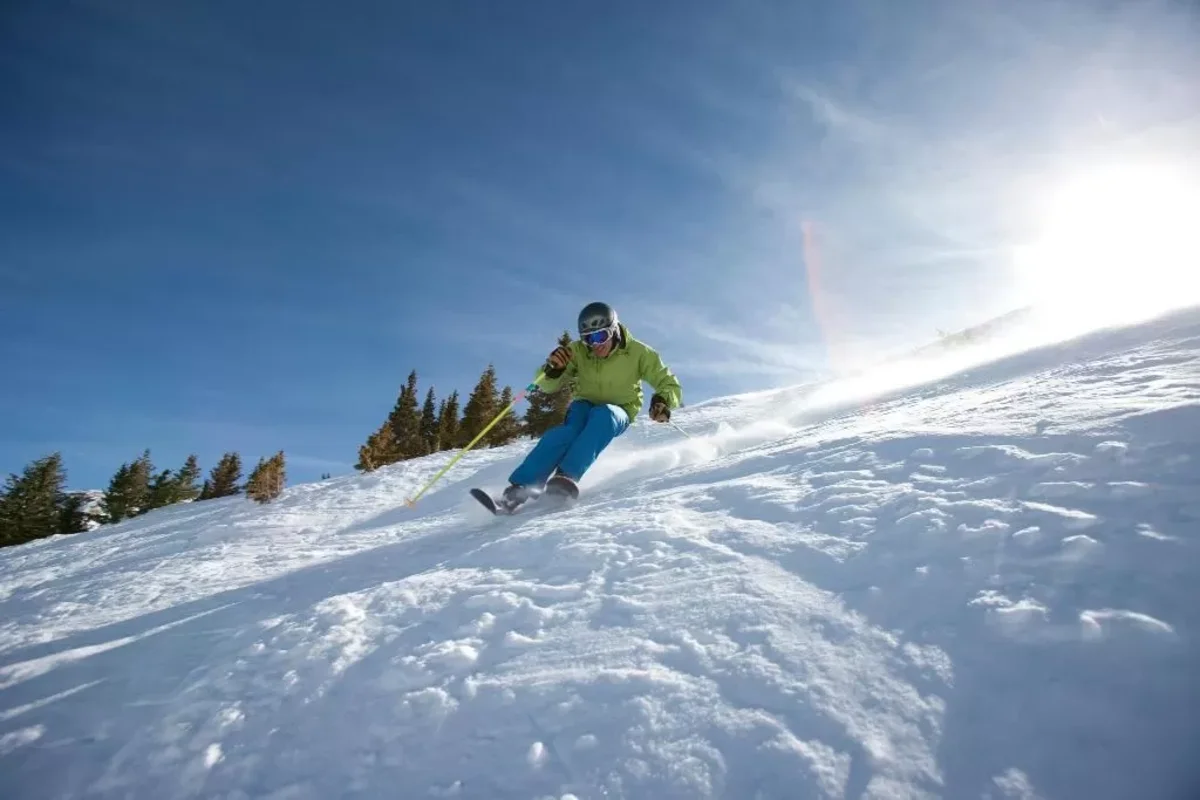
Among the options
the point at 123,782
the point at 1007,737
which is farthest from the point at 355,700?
the point at 1007,737

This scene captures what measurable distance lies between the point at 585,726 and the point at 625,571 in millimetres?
1122

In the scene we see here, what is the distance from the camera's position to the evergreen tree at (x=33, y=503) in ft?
110

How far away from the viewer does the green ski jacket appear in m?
6.24

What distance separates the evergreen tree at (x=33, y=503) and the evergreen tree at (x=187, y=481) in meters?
10.3

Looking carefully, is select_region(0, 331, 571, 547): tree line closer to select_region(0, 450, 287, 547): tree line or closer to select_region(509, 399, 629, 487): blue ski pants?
select_region(0, 450, 287, 547): tree line

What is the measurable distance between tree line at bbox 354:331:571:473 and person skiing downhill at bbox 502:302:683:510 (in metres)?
14.1

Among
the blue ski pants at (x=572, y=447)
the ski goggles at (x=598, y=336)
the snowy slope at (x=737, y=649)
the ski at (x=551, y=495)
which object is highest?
the ski goggles at (x=598, y=336)

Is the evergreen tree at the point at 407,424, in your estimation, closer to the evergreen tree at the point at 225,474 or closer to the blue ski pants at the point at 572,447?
the evergreen tree at the point at 225,474

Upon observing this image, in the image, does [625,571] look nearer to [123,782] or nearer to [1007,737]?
[1007,737]

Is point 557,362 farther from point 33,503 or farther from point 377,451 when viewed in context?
point 33,503

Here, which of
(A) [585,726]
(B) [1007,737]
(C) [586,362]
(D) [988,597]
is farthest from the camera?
(C) [586,362]

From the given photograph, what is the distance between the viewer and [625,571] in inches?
119

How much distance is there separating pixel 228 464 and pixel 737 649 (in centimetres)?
5820

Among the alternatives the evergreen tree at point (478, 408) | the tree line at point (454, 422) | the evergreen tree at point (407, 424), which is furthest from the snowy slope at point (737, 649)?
the evergreen tree at point (407, 424)
